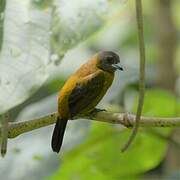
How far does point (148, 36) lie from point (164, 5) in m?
1.52

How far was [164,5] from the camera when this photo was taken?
3346 mm

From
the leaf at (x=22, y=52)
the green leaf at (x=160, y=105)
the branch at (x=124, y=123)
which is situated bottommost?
the green leaf at (x=160, y=105)

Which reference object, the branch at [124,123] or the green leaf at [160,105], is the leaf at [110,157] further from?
the branch at [124,123]

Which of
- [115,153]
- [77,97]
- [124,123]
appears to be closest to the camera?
[124,123]

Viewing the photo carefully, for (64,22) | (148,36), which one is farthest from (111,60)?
(148,36)

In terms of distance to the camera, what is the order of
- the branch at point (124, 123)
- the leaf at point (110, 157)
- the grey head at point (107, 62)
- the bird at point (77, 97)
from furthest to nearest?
the leaf at point (110, 157) < the grey head at point (107, 62) < the bird at point (77, 97) < the branch at point (124, 123)

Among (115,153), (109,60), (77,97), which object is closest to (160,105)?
(115,153)

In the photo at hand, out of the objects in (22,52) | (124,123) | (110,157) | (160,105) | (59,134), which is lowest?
(110,157)

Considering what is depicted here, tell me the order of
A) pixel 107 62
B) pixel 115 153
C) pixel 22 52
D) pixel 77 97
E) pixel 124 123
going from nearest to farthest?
pixel 22 52, pixel 124 123, pixel 77 97, pixel 107 62, pixel 115 153

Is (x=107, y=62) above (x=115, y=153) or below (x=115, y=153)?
above

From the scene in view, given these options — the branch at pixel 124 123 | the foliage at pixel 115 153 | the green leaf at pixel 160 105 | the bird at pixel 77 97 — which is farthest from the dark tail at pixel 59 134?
the green leaf at pixel 160 105

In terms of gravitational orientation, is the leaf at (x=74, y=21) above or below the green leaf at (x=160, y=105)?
above

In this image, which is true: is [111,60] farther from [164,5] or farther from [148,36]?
→ [148,36]

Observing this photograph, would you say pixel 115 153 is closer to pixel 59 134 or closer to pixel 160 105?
pixel 160 105
